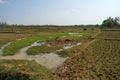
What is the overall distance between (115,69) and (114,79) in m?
2.69

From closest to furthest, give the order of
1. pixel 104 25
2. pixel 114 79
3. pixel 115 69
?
pixel 114 79 → pixel 115 69 → pixel 104 25

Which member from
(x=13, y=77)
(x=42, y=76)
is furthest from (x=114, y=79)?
(x=13, y=77)

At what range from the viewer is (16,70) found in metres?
11.1

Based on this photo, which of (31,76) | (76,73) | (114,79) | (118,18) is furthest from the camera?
(118,18)

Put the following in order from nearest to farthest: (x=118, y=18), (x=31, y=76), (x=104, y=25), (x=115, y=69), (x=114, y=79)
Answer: (x=31, y=76), (x=114, y=79), (x=115, y=69), (x=104, y=25), (x=118, y=18)

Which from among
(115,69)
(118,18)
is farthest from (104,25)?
(115,69)

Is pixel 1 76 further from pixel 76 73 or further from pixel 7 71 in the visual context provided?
pixel 76 73

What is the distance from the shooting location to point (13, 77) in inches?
409

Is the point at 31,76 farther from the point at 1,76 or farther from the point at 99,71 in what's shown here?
the point at 99,71

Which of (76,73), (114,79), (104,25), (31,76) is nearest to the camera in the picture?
(31,76)

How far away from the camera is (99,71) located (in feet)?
42.1

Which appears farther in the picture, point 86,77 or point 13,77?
point 86,77

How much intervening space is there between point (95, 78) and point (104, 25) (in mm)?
97314

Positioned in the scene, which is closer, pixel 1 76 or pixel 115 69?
pixel 1 76
